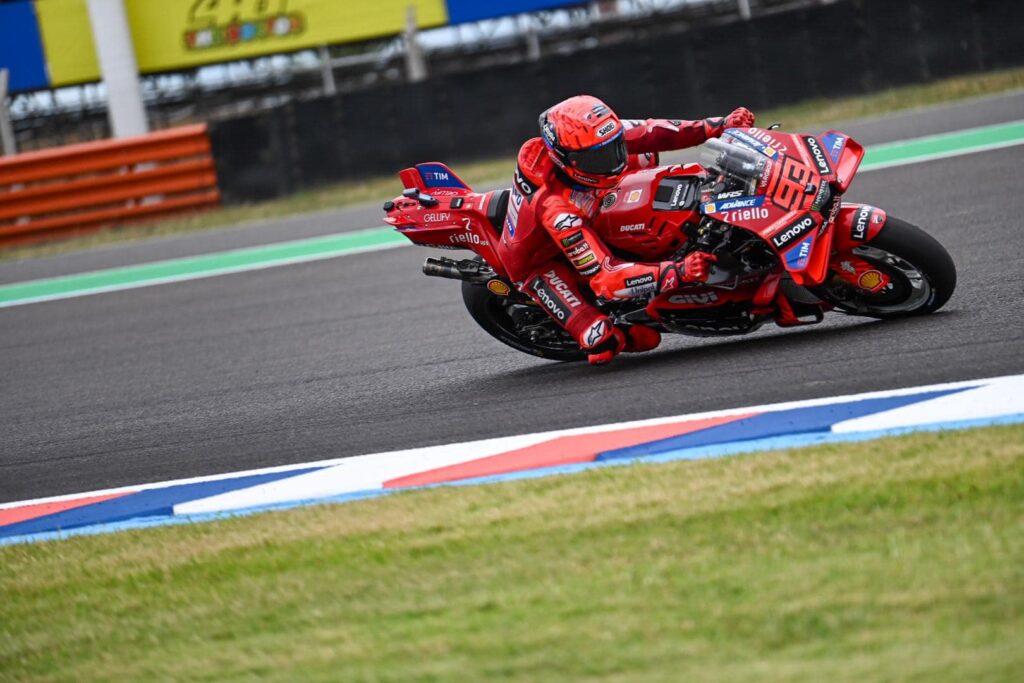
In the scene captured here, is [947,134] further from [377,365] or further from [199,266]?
[199,266]

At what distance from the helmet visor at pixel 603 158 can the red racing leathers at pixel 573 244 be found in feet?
0.57

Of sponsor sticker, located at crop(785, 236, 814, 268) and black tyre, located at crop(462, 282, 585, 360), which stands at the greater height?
sponsor sticker, located at crop(785, 236, 814, 268)

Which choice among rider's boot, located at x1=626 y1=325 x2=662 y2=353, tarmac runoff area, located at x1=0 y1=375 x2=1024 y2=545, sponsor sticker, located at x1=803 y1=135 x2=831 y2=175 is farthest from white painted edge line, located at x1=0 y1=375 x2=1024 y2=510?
sponsor sticker, located at x1=803 y1=135 x2=831 y2=175

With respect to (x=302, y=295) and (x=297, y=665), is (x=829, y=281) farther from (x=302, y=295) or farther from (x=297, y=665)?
(x=302, y=295)

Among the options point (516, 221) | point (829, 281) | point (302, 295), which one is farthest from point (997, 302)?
point (302, 295)

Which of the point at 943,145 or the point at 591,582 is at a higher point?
the point at 591,582

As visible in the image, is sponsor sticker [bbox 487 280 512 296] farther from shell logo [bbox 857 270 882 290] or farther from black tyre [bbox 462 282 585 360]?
shell logo [bbox 857 270 882 290]

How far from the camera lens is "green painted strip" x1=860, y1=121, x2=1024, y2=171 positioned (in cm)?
1207

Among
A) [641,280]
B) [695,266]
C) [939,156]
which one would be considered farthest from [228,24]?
[695,266]

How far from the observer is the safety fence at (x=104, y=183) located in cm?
1789

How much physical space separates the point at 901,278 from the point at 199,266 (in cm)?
939

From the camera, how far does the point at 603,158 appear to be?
6633 mm

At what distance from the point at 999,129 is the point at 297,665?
10.6 metres

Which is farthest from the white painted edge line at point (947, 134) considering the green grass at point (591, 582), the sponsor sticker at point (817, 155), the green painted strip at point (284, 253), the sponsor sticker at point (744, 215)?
the green grass at point (591, 582)
